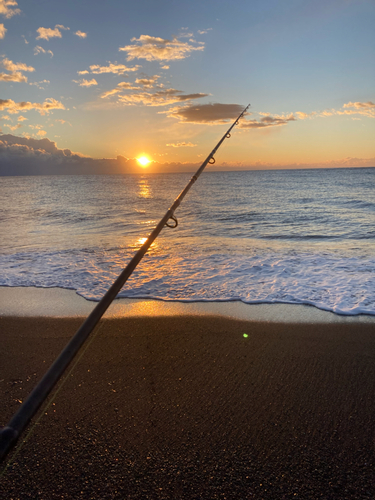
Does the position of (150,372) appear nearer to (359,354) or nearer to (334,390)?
(334,390)

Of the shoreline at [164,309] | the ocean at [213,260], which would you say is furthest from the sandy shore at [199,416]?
the ocean at [213,260]

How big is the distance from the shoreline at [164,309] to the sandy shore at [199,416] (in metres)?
0.57

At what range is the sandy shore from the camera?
207cm

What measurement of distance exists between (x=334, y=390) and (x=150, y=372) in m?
1.65

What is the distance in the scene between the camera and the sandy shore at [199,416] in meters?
2.07

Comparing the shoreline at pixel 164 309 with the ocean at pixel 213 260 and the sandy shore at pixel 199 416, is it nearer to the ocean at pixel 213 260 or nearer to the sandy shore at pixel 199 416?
the ocean at pixel 213 260

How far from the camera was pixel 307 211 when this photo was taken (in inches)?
755

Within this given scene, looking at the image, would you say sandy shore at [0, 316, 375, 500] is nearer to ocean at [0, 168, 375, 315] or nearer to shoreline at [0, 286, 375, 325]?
shoreline at [0, 286, 375, 325]

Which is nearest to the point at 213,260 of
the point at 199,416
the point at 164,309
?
the point at 164,309

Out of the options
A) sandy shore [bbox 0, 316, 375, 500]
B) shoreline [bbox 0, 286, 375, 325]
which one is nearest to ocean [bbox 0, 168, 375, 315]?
shoreline [bbox 0, 286, 375, 325]

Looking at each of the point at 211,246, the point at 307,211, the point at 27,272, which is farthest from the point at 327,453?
the point at 307,211

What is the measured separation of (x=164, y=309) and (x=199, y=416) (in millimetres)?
2542

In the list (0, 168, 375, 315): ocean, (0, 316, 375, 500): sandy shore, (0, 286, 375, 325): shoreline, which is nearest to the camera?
(0, 316, 375, 500): sandy shore

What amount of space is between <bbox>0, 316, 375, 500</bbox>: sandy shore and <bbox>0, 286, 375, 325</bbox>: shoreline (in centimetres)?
57
